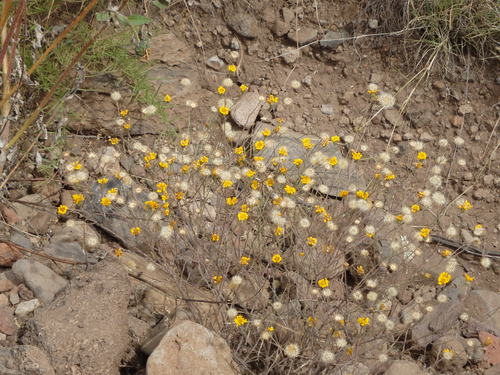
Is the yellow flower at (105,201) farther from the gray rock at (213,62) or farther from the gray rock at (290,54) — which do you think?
the gray rock at (290,54)

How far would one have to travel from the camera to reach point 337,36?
14.8 ft

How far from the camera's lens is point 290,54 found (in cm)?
448

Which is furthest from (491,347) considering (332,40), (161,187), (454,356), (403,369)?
(332,40)

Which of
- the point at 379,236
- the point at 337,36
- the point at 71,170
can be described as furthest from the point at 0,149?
the point at 337,36

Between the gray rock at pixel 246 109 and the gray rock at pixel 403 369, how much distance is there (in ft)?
6.48

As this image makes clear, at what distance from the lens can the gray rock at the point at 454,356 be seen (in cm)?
320

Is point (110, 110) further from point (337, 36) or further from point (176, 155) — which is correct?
point (337, 36)

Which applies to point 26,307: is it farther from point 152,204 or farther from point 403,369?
point 403,369

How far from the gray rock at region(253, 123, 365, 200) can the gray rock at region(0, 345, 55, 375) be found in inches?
76.1

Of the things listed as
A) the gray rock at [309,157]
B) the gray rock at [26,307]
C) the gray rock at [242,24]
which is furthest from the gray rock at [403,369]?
the gray rock at [242,24]

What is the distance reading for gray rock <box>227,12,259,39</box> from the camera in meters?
4.43

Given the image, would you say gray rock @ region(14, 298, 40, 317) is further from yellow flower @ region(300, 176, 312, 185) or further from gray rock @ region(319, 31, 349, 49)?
gray rock @ region(319, 31, 349, 49)

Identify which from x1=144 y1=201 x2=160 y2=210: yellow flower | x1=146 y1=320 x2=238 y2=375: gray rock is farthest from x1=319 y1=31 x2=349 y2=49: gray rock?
x1=146 y1=320 x2=238 y2=375: gray rock

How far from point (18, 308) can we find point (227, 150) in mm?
1520
